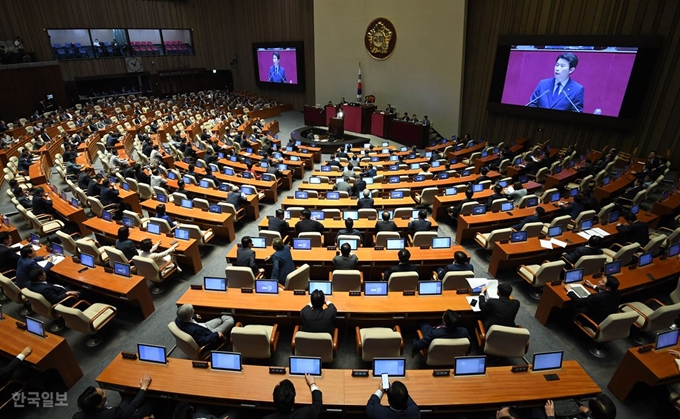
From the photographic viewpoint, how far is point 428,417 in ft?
13.5

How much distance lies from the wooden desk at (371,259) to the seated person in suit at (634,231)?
3347mm

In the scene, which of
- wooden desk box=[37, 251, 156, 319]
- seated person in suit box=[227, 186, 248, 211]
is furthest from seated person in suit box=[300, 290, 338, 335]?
seated person in suit box=[227, 186, 248, 211]

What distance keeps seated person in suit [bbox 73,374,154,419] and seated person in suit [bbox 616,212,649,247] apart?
8223mm

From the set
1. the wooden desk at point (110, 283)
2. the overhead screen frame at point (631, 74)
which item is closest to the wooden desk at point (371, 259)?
the wooden desk at point (110, 283)

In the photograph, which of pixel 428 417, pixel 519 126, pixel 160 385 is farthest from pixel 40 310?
pixel 519 126

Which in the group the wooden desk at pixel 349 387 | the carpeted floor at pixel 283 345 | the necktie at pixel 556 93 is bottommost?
the carpeted floor at pixel 283 345

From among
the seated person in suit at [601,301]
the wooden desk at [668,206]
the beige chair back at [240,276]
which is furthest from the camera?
the wooden desk at [668,206]

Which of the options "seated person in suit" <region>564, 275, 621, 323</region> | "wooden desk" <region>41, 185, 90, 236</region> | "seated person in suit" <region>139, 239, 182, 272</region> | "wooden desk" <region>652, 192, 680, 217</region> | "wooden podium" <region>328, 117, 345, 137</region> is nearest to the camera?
"seated person in suit" <region>564, 275, 621, 323</region>

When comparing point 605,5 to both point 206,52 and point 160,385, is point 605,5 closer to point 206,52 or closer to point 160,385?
point 160,385

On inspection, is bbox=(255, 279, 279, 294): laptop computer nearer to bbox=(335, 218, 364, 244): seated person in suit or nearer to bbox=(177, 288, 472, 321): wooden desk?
bbox=(177, 288, 472, 321): wooden desk

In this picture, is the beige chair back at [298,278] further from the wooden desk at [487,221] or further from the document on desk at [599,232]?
the document on desk at [599,232]

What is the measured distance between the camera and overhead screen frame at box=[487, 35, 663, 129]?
1132 cm

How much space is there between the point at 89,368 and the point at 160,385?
2.06 metres

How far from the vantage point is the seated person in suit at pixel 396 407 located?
323 cm
